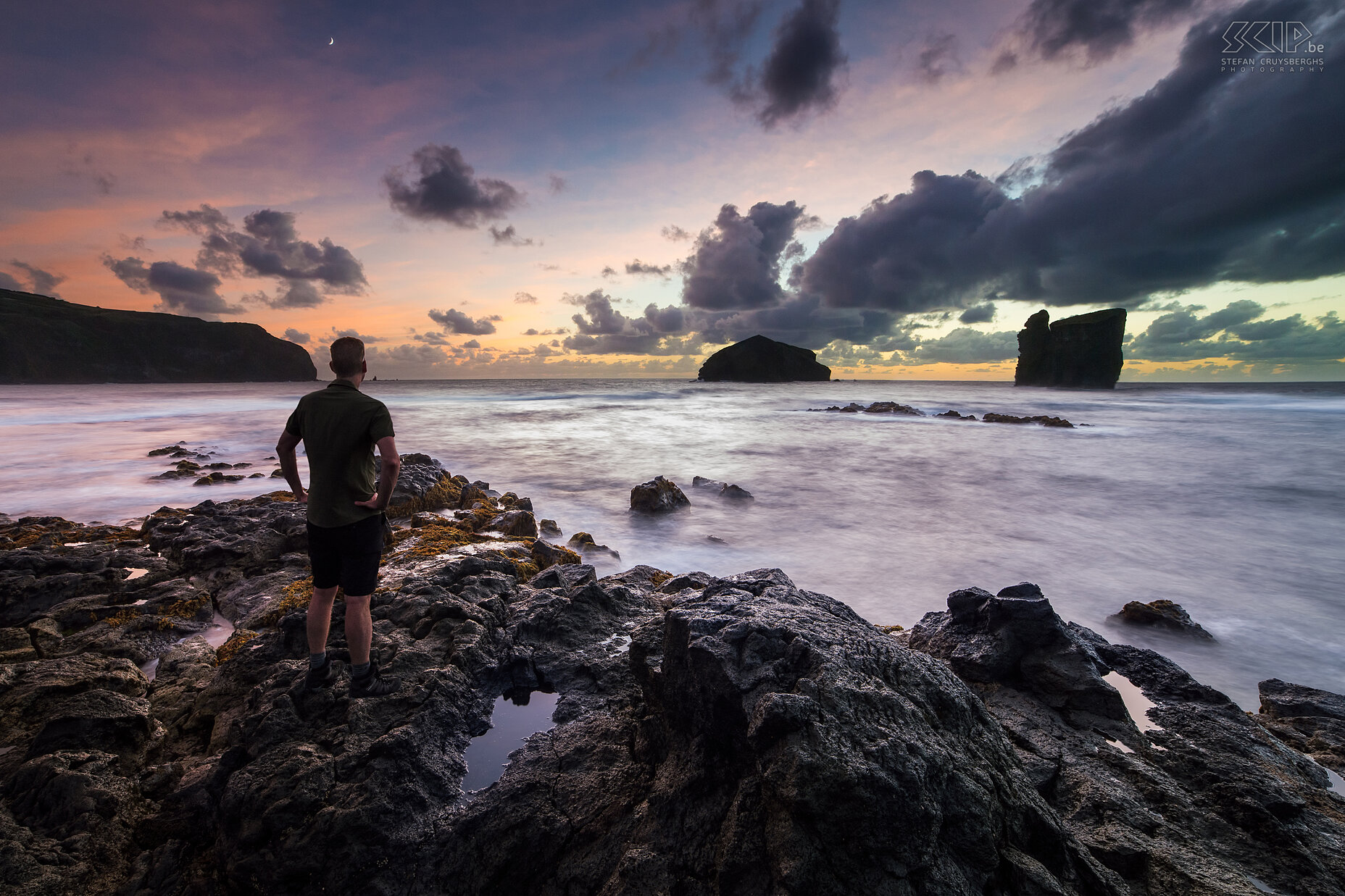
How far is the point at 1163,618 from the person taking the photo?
601cm

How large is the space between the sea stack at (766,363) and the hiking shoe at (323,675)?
436ft

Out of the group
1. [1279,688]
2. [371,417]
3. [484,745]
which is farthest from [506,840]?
[1279,688]

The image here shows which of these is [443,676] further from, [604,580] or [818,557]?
[818,557]

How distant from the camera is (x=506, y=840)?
8.22ft

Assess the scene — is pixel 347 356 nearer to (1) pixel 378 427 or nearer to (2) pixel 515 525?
(1) pixel 378 427

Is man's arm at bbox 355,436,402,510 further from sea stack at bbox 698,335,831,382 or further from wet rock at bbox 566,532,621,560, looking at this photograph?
sea stack at bbox 698,335,831,382

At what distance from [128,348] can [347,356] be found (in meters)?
155

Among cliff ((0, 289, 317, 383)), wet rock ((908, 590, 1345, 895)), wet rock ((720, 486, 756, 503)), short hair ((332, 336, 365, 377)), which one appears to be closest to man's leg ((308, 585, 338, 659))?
short hair ((332, 336, 365, 377))

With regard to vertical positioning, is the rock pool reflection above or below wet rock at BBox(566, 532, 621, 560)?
above

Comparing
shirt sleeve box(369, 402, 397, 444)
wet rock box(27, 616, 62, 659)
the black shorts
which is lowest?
wet rock box(27, 616, 62, 659)

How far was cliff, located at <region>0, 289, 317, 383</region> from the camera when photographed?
95.4 meters

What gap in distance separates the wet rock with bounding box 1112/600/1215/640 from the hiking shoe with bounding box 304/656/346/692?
803 cm

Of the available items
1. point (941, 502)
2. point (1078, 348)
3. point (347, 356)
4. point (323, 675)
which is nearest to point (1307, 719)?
point (323, 675)

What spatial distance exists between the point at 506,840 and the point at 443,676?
1133mm
